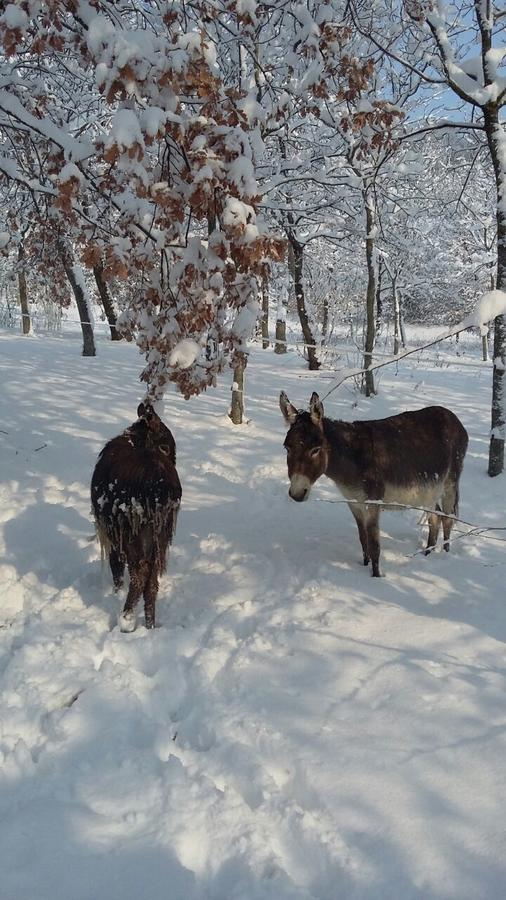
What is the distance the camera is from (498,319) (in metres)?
7.59

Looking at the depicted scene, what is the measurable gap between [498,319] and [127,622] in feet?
19.9

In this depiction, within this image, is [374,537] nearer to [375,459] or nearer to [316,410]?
[375,459]

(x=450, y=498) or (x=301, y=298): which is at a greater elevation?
(x=301, y=298)

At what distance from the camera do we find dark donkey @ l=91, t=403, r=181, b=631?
479cm

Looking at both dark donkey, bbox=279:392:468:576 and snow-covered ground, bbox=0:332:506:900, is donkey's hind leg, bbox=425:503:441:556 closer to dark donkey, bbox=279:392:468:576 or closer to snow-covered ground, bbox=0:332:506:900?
dark donkey, bbox=279:392:468:576

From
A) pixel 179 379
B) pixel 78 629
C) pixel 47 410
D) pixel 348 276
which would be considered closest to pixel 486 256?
pixel 348 276

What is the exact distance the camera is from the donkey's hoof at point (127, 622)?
15.4ft

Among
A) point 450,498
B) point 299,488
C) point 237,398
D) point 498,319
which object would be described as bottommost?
point 450,498

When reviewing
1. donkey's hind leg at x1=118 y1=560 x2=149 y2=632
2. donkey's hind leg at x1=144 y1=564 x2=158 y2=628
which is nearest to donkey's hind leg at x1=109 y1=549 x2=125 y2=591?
donkey's hind leg at x1=118 y1=560 x2=149 y2=632

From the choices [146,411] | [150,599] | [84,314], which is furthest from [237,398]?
[84,314]

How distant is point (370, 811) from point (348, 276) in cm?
3172

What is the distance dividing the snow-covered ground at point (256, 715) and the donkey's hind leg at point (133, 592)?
0.36ft

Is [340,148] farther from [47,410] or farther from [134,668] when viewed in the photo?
[134,668]

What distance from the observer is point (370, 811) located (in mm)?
2803
